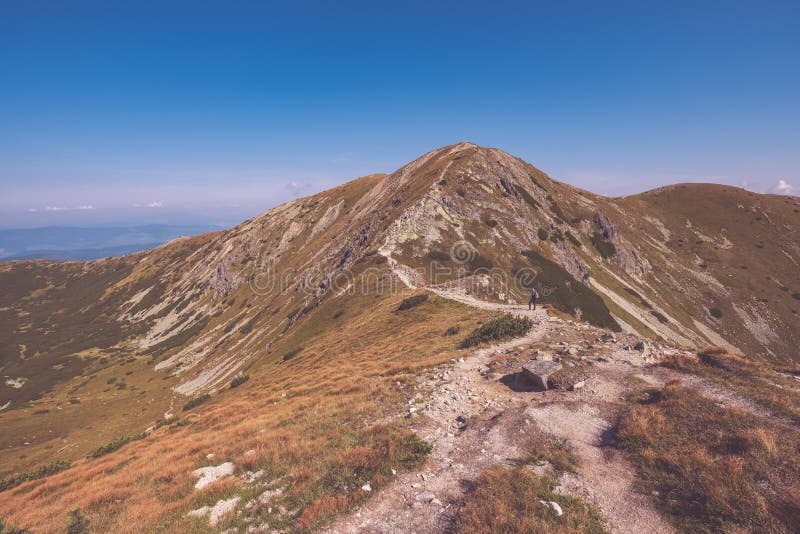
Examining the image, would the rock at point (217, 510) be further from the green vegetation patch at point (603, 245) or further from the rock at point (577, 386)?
the green vegetation patch at point (603, 245)

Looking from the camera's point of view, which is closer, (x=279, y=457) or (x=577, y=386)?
(x=279, y=457)

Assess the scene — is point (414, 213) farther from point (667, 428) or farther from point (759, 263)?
point (759, 263)

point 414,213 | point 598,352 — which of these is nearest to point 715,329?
point 414,213

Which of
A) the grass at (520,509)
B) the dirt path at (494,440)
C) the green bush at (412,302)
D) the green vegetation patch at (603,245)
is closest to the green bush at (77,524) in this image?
the dirt path at (494,440)

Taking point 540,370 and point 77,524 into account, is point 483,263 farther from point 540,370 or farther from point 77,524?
point 77,524

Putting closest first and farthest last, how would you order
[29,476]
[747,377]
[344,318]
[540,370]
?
[747,377], [540,370], [29,476], [344,318]

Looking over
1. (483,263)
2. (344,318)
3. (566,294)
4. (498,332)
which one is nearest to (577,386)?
(498,332)

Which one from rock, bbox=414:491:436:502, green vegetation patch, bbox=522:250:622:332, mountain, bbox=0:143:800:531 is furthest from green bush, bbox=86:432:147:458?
green vegetation patch, bbox=522:250:622:332
